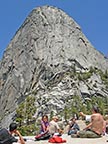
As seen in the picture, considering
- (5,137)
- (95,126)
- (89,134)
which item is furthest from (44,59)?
(5,137)

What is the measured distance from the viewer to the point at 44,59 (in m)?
78.7

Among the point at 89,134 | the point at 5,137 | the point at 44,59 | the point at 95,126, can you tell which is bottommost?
the point at 5,137

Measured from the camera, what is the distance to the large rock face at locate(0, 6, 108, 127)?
72.2m

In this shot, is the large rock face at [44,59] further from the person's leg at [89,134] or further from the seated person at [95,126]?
the seated person at [95,126]

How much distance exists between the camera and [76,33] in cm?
8581

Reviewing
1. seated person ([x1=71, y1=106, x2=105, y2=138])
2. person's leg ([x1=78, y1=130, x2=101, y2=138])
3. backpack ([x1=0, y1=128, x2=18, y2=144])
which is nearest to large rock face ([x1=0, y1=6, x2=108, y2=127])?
person's leg ([x1=78, y1=130, x2=101, y2=138])

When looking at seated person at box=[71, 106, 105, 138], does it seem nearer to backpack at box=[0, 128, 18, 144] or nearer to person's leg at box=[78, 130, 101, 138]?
person's leg at box=[78, 130, 101, 138]

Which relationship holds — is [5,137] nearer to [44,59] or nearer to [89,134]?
[89,134]

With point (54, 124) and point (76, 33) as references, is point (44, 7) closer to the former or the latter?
point (76, 33)

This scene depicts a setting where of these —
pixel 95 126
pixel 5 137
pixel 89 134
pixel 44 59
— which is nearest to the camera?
pixel 5 137

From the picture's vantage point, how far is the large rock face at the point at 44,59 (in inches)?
2842

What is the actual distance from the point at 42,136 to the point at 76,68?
54930 mm

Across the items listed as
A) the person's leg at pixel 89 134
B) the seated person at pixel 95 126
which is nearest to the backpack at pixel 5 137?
the seated person at pixel 95 126

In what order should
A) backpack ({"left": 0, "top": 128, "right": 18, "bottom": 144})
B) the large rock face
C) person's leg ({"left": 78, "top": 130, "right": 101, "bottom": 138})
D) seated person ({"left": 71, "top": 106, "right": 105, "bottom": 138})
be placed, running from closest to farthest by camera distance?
1. backpack ({"left": 0, "top": 128, "right": 18, "bottom": 144})
2. seated person ({"left": 71, "top": 106, "right": 105, "bottom": 138})
3. person's leg ({"left": 78, "top": 130, "right": 101, "bottom": 138})
4. the large rock face
